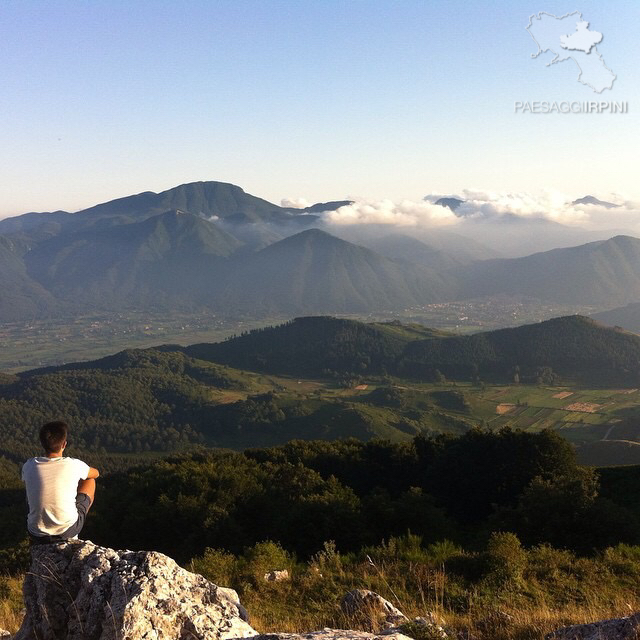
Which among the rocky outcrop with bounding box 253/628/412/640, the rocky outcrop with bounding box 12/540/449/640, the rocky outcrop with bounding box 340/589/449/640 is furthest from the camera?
the rocky outcrop with bounding box 340/589/449/640

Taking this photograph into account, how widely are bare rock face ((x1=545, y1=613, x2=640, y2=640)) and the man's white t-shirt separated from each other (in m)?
7.52

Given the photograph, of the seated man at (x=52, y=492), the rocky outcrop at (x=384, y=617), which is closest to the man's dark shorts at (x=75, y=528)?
the seated man at (x=52, y=492)

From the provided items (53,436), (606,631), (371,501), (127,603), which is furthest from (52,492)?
(371,501)

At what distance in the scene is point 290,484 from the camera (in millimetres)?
31453

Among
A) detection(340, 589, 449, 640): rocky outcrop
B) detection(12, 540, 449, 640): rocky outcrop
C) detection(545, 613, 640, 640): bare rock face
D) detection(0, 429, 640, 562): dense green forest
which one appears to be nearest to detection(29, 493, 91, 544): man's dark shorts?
detection(12, 540, 449, 640): rocky outcrop

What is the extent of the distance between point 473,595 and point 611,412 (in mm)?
160719

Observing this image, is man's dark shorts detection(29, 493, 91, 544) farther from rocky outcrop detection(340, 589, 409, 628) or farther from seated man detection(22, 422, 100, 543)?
rocky outcrop detection(340, 589, 409, 628)

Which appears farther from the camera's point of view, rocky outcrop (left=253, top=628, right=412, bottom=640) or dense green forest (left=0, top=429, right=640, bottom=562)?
dense green forest (left=0, top=429, right=640, bottom=562)

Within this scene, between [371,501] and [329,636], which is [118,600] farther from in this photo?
[371,501]

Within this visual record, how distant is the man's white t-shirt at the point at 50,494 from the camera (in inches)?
313

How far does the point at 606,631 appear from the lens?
6.82m

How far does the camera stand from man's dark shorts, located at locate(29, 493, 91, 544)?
314 inches

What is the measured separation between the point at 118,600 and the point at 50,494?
2.37 meters

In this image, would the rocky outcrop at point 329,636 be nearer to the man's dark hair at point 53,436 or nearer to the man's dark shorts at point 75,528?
the man's dark shorts at point 75,528
